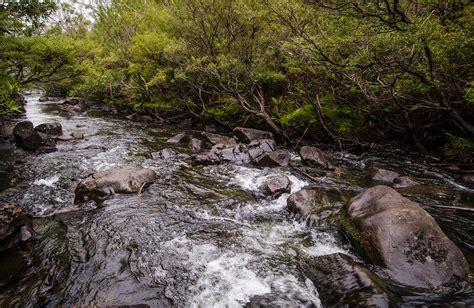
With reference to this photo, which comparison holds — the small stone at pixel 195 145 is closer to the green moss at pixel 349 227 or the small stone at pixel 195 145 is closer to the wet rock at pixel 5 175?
the wet rock at pixel 5 175

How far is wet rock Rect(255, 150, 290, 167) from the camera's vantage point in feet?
38.8

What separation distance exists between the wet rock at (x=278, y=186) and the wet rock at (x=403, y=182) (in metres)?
3.69

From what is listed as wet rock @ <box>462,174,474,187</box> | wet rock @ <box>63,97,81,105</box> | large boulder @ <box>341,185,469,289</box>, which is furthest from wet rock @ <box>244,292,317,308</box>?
wet rock @ <box>63,97,81,105</box>

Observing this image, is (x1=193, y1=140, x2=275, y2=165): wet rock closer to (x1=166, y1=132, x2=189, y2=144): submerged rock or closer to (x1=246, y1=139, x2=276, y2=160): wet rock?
(x1=246, y1=139, x2=276, y2=160): wet rock

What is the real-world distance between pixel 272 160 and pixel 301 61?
166 inches

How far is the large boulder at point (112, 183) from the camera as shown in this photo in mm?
8633

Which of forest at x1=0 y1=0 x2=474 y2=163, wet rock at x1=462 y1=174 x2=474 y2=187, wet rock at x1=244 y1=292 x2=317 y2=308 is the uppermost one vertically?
forest at x1=0 y1=0 x2=474 y2=163

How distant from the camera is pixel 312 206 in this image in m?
7.89

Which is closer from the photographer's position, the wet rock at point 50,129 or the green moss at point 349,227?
the green moss at point 349,227

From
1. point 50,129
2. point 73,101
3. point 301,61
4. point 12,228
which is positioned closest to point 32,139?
point 50,129

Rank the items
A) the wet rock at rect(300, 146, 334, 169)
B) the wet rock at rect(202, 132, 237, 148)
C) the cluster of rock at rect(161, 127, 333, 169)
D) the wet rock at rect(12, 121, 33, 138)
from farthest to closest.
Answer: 1. the wet rock at rect(202, 132, 237, 148)
2. the wet rock at rect(12, 121, 33, 138)
3. the cluster of rock at rect(161, 127, 333, 169)
4. the wet rock at rect(300, 146, 334, 169)

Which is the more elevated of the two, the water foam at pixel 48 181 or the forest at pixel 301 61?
the forest at pixel 301 61

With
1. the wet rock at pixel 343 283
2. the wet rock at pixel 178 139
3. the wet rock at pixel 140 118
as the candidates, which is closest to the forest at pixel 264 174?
the wet rock at pixel 343 283

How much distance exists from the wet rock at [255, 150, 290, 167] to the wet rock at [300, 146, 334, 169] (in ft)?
2.53
